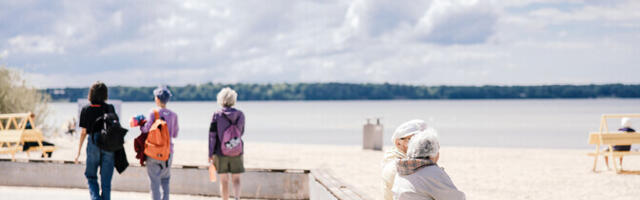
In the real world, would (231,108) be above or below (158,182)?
above

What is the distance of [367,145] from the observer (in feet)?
75.9

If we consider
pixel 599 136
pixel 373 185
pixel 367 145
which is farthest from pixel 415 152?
pixel 367 145

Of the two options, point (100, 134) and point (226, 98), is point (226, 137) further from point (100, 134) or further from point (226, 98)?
point (100, 134)

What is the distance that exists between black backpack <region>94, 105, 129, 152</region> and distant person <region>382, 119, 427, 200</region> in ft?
10.2

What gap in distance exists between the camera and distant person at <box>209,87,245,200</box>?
7.33 metres

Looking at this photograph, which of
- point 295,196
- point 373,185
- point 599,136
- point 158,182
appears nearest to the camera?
point 158,182

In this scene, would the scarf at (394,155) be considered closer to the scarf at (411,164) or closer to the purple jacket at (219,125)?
the scarf at (411,164)

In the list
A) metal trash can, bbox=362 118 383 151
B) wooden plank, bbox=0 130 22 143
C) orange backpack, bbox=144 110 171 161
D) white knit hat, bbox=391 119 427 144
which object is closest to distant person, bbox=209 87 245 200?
orange backpack, bbox=144 110 171 161

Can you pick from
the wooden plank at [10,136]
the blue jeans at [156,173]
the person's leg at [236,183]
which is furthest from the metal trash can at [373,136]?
the blue jeans at [156,173]

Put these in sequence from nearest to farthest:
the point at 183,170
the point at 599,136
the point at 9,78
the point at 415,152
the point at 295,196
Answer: the point at 415,152
the point at 295,196
the point at 183,170
the point at 599,136
the point at 9,78

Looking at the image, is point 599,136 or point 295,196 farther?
point 599,136

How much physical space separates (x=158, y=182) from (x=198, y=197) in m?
1.62

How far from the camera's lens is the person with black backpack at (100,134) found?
6.77 meters

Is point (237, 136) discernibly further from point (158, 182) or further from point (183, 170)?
point (183, 170)
